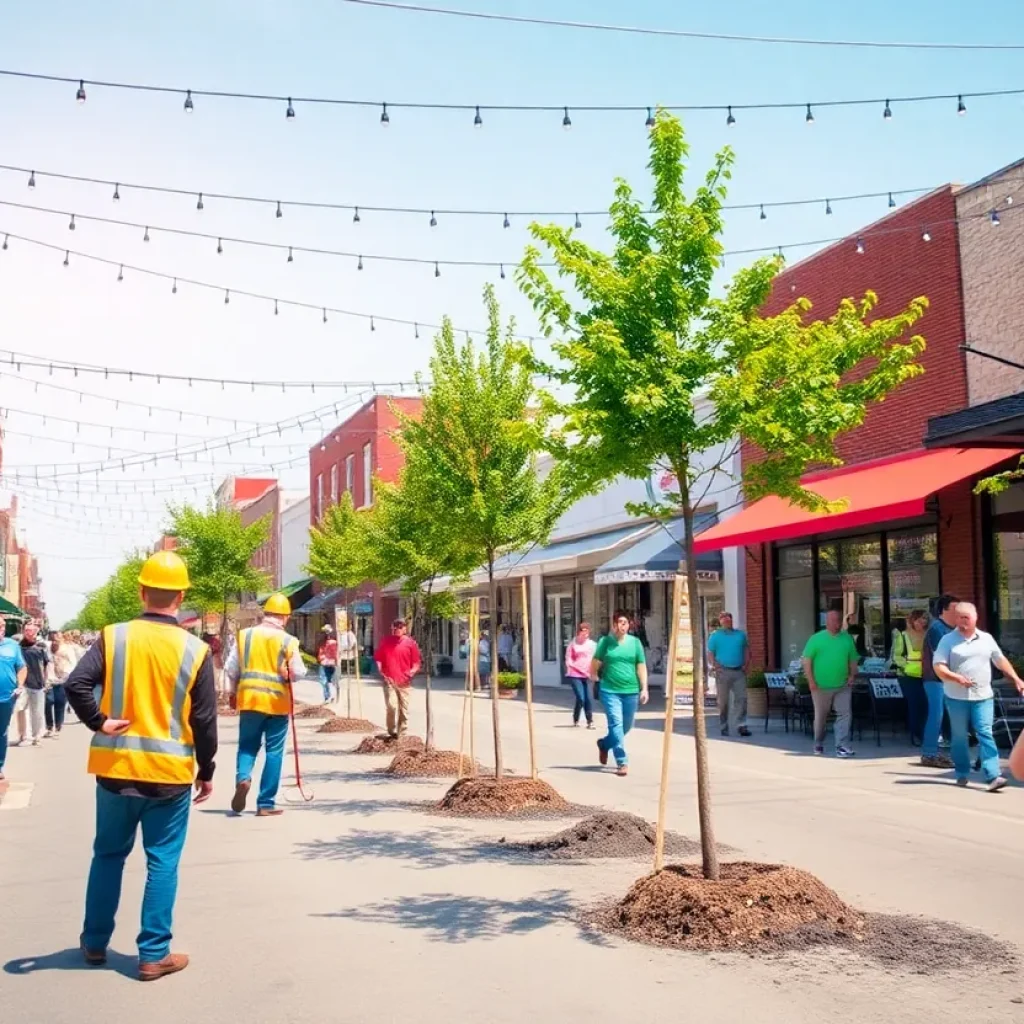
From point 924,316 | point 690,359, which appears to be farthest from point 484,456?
point 924,316

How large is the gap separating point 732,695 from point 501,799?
7.77m

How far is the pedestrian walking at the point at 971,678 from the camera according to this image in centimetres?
1190

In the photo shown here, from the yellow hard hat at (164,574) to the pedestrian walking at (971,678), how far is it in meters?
8.15

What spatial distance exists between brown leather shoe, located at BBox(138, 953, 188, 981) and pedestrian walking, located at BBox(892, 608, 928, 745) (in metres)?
10.9

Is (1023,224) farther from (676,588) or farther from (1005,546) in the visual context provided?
(676,588)

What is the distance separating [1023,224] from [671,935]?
13.1 metres

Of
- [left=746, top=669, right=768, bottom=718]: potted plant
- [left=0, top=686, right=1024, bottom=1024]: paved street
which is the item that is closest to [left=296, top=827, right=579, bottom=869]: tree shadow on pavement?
[left=0, top=686, right=1024, bottom=1024]: paved street

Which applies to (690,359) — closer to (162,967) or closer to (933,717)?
(162,967)

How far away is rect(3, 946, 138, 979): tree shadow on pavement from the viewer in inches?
232

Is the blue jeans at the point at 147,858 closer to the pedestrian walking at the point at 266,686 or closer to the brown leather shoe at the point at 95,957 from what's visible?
the brown leather shoe at the point at 95,957

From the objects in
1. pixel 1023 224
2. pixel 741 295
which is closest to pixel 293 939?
pixel 741 295

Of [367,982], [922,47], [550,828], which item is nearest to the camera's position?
[367,982]

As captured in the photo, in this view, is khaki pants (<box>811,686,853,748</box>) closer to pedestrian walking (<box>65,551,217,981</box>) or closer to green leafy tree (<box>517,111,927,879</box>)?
green leafy tree (<box>517,111,927,879</box>)

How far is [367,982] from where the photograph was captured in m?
5.71
